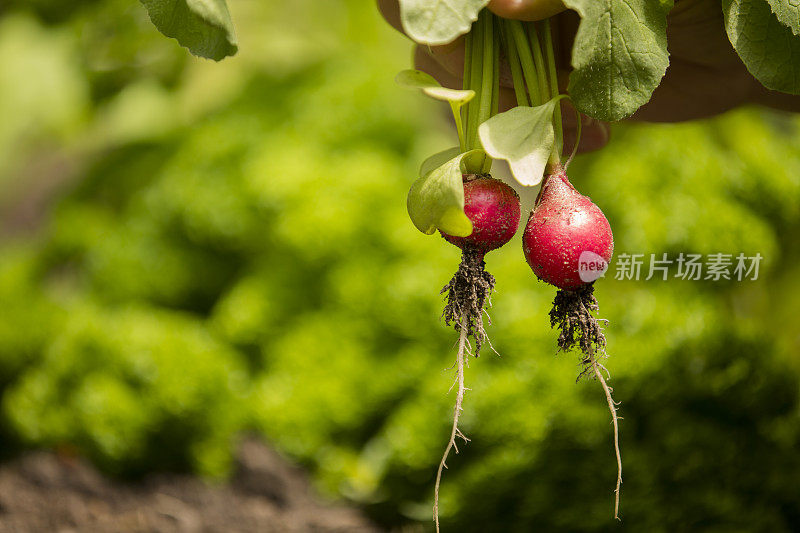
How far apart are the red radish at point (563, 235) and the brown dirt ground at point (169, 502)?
94 cm

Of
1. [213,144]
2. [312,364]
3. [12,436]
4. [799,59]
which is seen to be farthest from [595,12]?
[12,436]

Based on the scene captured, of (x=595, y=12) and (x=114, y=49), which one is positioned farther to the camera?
(x=114, y=49)

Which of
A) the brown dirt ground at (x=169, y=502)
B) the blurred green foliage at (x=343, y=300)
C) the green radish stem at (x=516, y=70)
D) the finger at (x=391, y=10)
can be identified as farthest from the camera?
the brown dirt ground at (x=169, y=502)

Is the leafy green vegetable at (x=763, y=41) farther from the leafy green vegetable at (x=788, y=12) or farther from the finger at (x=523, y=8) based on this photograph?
the finger at (x=523, y=8)

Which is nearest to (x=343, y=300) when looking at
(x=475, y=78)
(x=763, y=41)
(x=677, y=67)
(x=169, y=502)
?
(x=169, y=502)

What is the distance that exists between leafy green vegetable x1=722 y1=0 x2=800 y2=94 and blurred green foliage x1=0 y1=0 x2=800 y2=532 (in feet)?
2.38

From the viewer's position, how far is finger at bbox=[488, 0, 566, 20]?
0.49m

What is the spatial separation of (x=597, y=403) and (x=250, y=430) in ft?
2.34

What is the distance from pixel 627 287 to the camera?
1.27 m

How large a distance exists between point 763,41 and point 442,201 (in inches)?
10.6

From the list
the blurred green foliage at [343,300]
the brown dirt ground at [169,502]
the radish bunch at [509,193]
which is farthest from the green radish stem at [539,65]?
the brown dirt ground at [169,502]

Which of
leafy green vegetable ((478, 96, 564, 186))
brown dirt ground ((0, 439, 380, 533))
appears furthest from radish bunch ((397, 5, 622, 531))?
brown dirt ground ((0, 439, 380, 533))

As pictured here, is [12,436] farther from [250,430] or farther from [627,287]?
[627,287]

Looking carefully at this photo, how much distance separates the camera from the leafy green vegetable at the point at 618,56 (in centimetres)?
45
